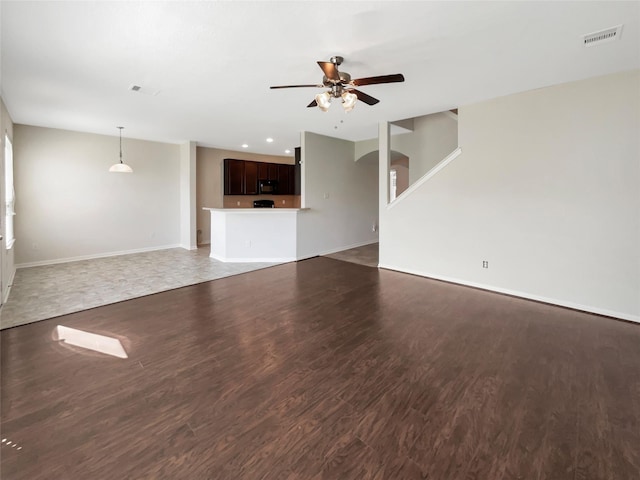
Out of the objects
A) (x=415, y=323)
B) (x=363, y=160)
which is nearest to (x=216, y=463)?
(x=415, y=323)

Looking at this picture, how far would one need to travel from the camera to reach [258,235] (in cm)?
626

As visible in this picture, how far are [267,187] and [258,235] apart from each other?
2.94m

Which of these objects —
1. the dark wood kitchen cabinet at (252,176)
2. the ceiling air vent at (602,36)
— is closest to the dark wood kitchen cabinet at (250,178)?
the dark wood kitchen cabinet at (252,176)

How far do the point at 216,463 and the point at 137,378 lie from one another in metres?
1.11

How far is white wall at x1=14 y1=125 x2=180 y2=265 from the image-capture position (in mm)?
5621

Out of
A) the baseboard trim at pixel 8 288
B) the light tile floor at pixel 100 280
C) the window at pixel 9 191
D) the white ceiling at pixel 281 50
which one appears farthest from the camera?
the window at pixel 9 191

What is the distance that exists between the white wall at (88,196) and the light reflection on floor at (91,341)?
3.94 metres

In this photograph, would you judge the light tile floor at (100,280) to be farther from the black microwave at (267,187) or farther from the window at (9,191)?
the black microwave at (267,187)

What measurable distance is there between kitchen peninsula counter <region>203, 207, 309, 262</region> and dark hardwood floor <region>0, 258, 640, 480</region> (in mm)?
2680

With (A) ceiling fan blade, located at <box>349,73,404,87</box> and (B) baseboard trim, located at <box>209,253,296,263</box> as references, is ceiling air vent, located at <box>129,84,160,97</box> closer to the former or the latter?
(A) ceiling fan blade, located at <box>349,73,404,87</box>

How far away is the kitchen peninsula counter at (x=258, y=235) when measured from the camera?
20.2 feet

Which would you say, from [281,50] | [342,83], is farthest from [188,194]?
[342,83]

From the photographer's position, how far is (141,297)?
403cm

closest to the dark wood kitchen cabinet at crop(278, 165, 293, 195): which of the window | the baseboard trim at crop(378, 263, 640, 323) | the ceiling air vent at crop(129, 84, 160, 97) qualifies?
the baseboard trim at crop(378, 263, 640, 323)
